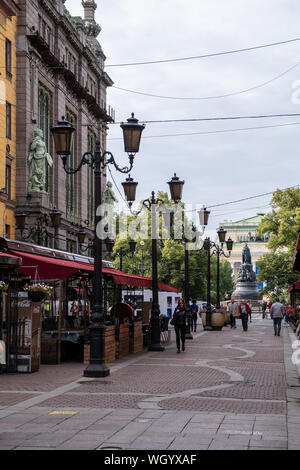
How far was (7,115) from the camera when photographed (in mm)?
40969

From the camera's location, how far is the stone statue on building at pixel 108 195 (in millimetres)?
62059

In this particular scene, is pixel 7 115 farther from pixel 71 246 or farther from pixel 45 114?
pixel 71 246

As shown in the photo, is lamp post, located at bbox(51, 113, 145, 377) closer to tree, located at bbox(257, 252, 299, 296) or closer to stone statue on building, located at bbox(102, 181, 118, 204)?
tree, located at bbox(257, 252, 299, 296)

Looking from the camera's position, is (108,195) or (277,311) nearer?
Answer: (277,311)

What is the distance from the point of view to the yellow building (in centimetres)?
3888

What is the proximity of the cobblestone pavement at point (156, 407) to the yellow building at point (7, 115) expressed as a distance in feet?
72.3

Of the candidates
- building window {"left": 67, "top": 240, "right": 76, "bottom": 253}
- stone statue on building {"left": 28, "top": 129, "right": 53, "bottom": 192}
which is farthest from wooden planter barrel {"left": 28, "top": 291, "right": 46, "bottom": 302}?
building window {"left": 67, "top": 240, "right": 76, "bottom": 253}

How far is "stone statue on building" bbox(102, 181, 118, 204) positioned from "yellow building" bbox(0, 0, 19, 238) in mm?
20531

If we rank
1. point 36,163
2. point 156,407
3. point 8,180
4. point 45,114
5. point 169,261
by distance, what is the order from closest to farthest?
1. point 156,407
2. point 8,180
3. point 36,163
4. point 45,114
5. point 169,261

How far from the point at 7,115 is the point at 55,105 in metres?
8.16

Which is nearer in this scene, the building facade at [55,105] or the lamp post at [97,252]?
the lamp post at [97,252]

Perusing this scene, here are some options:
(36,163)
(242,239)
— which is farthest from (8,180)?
(242,239)

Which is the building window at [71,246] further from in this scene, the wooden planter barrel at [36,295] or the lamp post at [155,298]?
the wooden planter barrel at [36,295]

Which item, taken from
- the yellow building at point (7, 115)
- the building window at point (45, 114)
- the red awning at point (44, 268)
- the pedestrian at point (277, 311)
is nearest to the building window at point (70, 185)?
the building window at point (45, 114)
